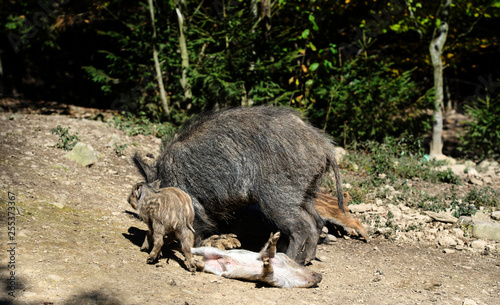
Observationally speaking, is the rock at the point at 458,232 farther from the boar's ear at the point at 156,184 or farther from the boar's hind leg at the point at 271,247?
the boar's ear at the point at 156,184

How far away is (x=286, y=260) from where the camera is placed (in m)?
3.83

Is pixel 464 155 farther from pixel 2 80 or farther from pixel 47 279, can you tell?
pixel 2 80

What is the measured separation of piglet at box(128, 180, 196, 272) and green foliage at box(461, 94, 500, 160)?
6.32 meters

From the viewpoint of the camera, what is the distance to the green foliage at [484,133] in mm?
7988

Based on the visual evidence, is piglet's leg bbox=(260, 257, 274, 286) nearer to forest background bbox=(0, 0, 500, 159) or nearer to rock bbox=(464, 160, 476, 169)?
forest background bbox=(0, 0, 500, 159)

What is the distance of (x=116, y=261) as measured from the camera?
3.52 metres

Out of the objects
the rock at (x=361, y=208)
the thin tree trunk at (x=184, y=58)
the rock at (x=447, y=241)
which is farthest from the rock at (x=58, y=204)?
the rock at (x=447, y=241)

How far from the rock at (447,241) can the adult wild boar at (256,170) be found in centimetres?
154

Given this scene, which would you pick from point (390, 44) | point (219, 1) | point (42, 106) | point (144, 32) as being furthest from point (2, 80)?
point (390, 44)

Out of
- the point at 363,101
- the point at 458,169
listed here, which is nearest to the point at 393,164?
the point at 363,101

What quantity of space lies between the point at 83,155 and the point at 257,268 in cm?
299

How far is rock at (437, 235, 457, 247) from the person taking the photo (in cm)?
495

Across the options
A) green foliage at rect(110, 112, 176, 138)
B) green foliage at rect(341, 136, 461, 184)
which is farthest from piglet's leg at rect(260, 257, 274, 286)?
green foliage at rect(110, 112, 176, 138)

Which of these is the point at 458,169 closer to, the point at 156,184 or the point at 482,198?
the point at 482,198
